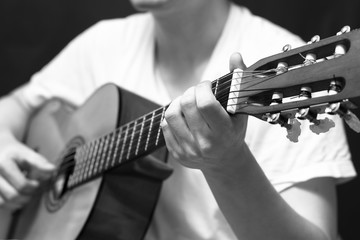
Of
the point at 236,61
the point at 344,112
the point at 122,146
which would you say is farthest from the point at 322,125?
the point at 122,146

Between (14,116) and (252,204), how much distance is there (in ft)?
2.54

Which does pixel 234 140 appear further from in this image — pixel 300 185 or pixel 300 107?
pixel 300 185

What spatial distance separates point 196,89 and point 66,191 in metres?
0.55

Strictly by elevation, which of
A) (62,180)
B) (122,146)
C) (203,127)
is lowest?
(62,180)

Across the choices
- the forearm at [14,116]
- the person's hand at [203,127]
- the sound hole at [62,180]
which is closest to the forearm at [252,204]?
the person's hand at [203,127]

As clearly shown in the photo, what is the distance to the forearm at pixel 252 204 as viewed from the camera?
38.1 inches

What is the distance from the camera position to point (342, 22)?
62.9 inches

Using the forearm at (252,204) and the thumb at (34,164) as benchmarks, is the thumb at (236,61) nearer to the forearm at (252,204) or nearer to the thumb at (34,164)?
the forearm at (252,204)

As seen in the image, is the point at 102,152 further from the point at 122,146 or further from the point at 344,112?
the point at 344,112

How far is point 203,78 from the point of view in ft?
4.20

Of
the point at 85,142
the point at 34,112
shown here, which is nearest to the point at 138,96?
the point at 85,142

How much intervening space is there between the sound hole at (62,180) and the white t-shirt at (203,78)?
0.17 meters

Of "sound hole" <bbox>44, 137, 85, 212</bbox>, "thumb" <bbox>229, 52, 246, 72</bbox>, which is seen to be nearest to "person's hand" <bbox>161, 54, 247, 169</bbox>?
"thumb" <bbox>229, 52, 246, 72</bbox>

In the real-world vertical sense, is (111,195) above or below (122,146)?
below
